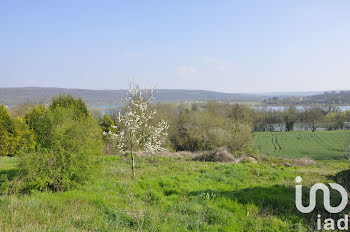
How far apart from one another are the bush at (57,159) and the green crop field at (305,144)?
36711 mm

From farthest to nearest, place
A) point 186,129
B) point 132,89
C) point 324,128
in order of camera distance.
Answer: point 324,128
point 186,129
point 132,89

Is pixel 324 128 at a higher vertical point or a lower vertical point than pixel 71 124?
lower

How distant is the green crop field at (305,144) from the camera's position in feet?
123

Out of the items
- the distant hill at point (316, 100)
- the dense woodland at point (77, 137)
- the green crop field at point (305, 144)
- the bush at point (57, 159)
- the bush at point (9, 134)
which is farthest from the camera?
the distant hill at point (316, 100)

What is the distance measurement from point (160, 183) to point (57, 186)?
381 centimetres

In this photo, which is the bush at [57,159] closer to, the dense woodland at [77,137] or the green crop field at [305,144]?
the dense woodland at [77,137]

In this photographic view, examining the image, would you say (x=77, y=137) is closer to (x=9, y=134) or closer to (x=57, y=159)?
(x=57, y=159)

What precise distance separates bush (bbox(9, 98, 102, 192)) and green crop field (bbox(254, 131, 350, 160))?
120ft

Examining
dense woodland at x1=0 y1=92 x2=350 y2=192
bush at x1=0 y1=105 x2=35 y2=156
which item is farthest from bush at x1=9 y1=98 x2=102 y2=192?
bush at x1=0 y1=105 x2=35 y2=156

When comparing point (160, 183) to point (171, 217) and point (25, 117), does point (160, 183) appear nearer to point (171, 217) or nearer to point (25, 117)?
point (171, 217)

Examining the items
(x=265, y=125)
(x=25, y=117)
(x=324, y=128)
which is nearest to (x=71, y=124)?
(x=25, y=117)

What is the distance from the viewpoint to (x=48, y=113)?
7.96 m

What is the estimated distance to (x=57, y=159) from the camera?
7.45 m

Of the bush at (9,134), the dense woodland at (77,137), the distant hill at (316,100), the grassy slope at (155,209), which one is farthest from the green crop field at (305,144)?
the distant hill at (316,100)
